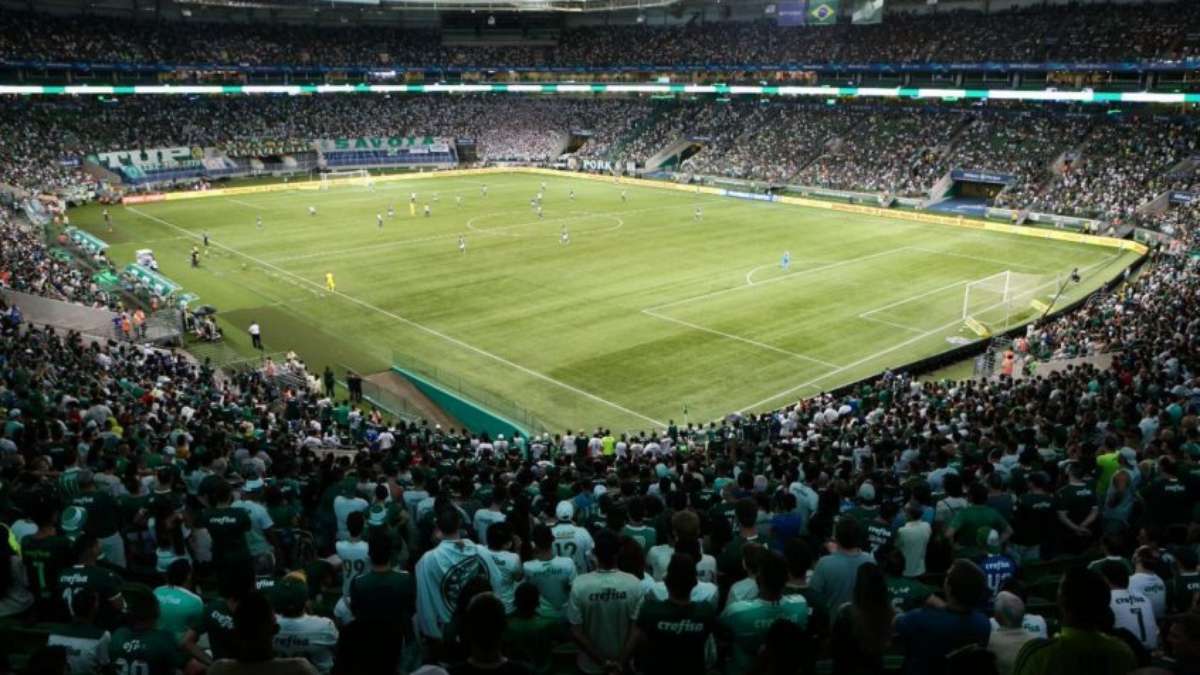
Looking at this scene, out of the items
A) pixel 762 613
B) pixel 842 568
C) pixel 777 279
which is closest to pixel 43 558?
pixel 762 613

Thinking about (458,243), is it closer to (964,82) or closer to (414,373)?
(414,373)

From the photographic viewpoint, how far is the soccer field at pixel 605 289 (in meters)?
32.6

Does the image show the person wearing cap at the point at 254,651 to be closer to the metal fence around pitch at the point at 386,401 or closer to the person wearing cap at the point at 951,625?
the person wearing cap at the point at 951,625

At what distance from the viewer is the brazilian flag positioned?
78.8 meters

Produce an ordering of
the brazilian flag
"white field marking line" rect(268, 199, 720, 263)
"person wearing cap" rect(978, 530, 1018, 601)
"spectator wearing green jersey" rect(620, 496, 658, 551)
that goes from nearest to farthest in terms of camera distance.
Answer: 1. "person wearing cap" rect(978, 530, 1018, 601)
2. "spectator wearing green jersey" rect(620, 496, 658, 551)
3. "white field marking line" rect(268, 199, 720, 263)
4. the brazilian flag

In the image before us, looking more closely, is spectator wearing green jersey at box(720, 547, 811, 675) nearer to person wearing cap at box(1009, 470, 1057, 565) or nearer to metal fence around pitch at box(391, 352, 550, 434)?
person wearing cap at box(1009, 470, 1057, 565)

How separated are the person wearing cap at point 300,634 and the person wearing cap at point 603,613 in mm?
1898

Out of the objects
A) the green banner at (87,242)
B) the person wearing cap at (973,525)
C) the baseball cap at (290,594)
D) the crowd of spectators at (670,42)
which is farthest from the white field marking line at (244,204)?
the person wearing cap at (973,525)

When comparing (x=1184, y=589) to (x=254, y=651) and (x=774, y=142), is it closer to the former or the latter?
(x=254, y=651)

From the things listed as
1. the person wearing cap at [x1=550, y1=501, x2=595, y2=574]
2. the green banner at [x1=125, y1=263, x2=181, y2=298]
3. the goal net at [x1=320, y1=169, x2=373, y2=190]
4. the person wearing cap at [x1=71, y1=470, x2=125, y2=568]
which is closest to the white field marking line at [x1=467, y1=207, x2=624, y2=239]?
the green banner at [x1=125, y1=263, x2=181, y2=298]

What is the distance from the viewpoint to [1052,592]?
8.71 m

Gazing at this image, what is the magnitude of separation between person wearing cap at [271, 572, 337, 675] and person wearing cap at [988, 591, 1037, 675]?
4.85 meters

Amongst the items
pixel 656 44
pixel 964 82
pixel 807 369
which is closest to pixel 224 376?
pixel 807 369

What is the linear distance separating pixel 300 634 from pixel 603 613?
2.34 metres
